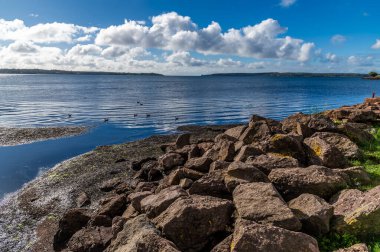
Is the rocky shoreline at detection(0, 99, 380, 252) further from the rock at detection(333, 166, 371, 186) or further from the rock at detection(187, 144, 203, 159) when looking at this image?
the rock at detection(187, 144, 203, 159)

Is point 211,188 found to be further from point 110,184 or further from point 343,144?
point 110,184

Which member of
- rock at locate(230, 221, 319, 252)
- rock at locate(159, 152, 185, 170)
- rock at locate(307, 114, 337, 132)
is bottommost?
rock at locate(159, 152, 185, 170)

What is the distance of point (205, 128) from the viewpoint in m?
50.6

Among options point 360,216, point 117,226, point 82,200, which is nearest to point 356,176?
point 360,216

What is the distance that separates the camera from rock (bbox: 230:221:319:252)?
8.53 meters

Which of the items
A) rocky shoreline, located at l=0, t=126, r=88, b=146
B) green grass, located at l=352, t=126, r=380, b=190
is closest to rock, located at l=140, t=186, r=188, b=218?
green grass, located at l=352, t=126, r=380, b=190

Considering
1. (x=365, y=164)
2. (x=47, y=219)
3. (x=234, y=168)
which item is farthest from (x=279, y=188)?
(x=47, y=219)

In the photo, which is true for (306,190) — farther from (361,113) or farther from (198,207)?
(361,113)

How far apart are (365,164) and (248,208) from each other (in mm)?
10013

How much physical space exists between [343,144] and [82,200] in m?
16.4

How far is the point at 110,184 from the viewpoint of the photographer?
79.4ft

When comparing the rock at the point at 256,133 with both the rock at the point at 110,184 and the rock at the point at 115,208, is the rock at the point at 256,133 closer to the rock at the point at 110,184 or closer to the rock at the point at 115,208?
the rock at the point at 115,208

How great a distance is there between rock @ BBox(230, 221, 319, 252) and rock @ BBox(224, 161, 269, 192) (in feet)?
13.8

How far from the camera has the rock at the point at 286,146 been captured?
1677 centimetres
